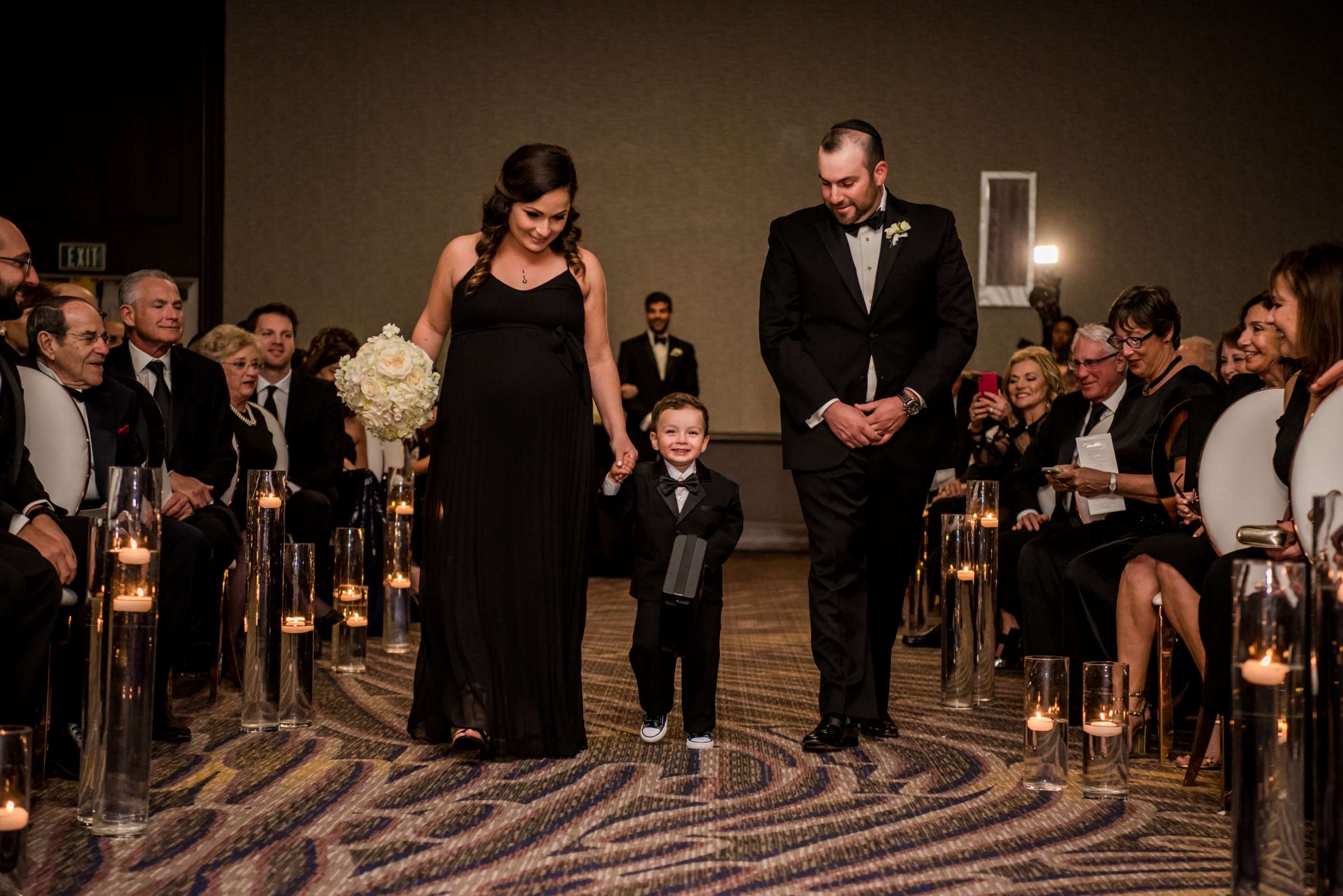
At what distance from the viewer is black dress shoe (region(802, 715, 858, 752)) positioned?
373 cm

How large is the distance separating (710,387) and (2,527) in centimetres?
856

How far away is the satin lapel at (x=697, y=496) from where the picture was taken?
3.87 meters

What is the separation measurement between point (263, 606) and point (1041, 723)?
2.24 meters

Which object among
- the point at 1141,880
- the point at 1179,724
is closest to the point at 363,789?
the point at 1141,880

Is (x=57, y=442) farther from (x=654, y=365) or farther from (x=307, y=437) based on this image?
(x=654, y=365)

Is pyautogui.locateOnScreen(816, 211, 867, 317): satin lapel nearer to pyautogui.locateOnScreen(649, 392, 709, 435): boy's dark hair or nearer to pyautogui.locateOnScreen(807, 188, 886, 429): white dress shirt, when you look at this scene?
pyautogui.locateOnScreen(807, 188, 886, 429): white dress shirt

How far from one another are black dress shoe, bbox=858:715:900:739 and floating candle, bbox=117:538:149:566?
2.12 meters

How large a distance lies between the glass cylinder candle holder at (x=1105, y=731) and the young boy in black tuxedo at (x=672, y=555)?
1037mm

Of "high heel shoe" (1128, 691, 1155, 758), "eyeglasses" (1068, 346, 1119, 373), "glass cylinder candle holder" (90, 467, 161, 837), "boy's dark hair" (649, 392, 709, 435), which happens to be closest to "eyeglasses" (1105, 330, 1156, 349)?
"eyeglasses" (1068, 346, 1119, 373)

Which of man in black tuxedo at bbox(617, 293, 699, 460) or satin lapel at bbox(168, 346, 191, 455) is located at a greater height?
man in black tuxedo at bbox(617, 293, 699, 460)

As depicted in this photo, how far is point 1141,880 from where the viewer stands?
2.56 meters

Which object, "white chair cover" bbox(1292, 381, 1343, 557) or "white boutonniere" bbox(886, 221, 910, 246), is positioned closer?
"white chair cover" bbox(1292, 381, 1343, 557)

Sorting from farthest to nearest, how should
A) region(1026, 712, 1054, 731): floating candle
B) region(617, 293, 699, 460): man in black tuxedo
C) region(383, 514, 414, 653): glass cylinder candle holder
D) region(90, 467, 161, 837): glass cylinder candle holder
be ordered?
region(617, 293, 699, 460): man in black tuxedo < region(383, 514, 414, 653): glass cylinder candle holder < region(1026, 712, 1054, 731): floating candle < region(90, 467, 161, 837): glass cylinder candle holder

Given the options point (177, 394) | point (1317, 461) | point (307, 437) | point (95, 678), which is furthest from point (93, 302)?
point (1317, 461)
